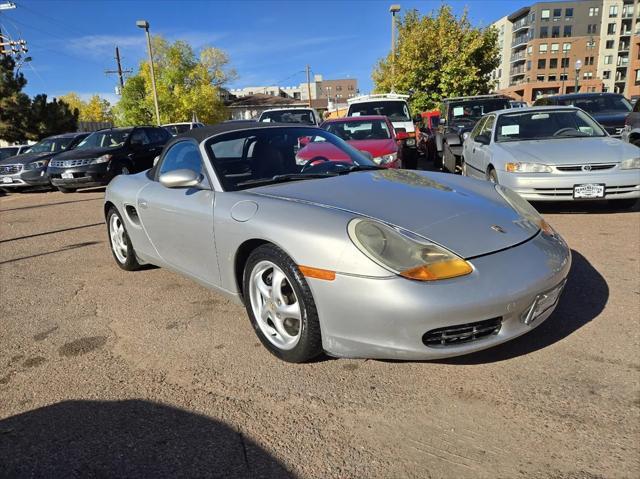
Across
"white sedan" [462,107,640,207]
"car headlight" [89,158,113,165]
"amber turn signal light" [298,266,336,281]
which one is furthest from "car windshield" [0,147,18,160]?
"amber turn signal light" [298,266,336,281]

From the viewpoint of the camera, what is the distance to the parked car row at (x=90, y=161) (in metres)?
11.9

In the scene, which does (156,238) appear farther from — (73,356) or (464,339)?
(464,339)

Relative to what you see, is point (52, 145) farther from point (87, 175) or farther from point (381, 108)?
point (381, 108)

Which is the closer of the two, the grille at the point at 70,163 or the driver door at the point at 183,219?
the driver door at the point at 183,219

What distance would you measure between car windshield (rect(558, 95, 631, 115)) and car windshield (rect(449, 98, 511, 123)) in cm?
147

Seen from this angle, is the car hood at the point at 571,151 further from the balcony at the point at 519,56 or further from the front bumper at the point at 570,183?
the balcony at the point at 519,56

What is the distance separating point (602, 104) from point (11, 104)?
35.6m

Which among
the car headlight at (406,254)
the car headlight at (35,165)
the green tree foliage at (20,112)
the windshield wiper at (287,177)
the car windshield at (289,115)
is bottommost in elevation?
the car headlight at (35,165)

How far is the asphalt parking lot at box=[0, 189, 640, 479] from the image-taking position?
2008 mm

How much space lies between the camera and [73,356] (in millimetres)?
3104

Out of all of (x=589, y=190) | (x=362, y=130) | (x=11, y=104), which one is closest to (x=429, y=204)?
(x=589, y=190)

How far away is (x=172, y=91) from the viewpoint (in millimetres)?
50000

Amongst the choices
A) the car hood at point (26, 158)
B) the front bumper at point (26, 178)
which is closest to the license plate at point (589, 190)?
the front bumper at point (26, 178)

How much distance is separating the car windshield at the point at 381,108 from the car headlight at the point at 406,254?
11242 mm
